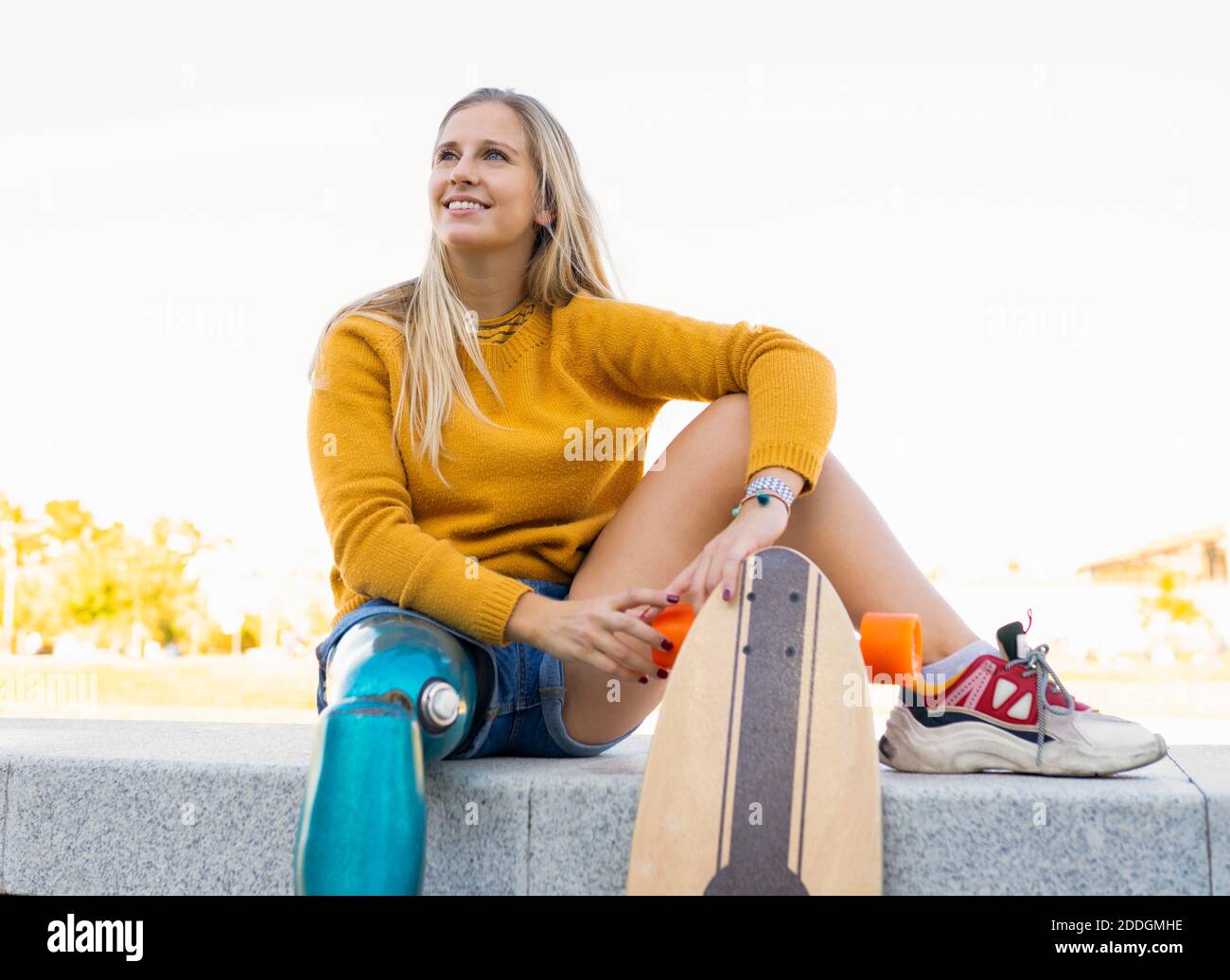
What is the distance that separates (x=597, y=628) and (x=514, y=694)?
1.12ft

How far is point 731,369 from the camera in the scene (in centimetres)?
229

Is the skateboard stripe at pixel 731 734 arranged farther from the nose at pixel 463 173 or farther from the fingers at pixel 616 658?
the nose at pixel 463 173

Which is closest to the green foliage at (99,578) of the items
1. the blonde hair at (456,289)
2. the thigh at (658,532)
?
the blonde hair at (456,289)

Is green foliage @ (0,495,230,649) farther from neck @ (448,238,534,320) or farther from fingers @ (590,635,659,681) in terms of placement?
fingers @ (590,635,659,681)

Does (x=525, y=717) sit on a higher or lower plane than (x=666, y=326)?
lower

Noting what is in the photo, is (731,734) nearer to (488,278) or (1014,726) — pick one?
(1014,726)

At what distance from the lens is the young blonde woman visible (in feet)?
6.46

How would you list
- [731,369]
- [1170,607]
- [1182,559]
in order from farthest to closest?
[1182,559]
[1170,607]
[731,369]

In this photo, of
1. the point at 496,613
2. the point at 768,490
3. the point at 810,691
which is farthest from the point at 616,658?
the point at 768,490

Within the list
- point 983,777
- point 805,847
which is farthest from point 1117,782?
point 805,847

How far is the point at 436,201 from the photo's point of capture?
94.7 inches
